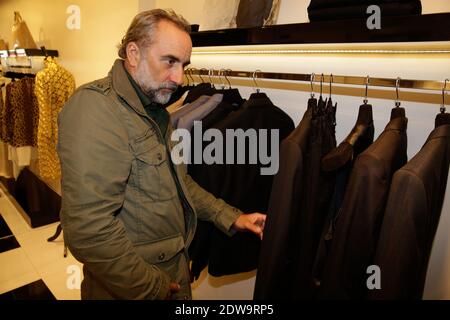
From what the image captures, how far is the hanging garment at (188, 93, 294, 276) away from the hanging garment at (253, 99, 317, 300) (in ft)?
0.95

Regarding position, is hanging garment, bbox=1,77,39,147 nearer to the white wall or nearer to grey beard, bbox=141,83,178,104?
the white wall

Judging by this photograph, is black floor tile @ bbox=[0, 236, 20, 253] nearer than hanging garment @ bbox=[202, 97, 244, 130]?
No

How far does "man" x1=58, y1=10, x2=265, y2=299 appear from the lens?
87 centimetres

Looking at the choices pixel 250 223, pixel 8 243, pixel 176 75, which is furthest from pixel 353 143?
pixel 8 243

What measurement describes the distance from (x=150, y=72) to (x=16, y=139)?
3213mm

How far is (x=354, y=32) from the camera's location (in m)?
0.89

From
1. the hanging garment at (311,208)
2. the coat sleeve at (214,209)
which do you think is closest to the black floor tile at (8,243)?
the coat sleeve at (214,209)

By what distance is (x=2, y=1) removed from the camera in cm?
475

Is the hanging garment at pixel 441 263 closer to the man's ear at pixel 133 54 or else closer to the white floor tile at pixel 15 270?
the man's ear at pixel 133 54

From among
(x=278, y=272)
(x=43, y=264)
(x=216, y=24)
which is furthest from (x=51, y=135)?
(x=278, y=272)

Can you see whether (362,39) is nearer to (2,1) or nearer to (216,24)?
(216,24)

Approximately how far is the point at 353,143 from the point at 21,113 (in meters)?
3.68

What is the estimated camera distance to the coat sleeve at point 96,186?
2.82 ft

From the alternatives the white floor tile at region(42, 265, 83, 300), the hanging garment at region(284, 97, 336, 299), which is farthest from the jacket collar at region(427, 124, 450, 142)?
the white floor tile at region(42, 265, 83, 300)
